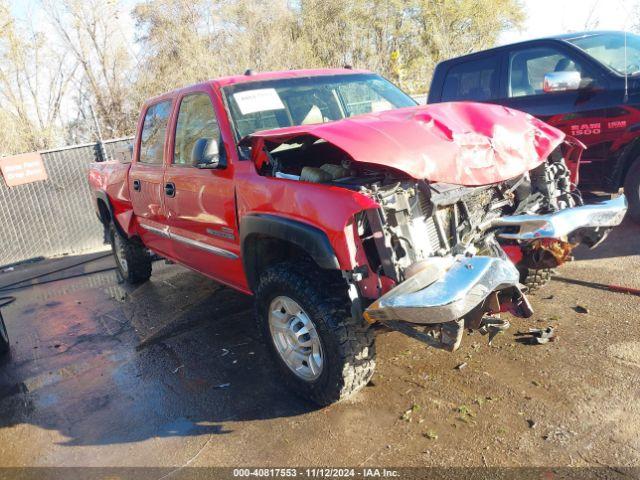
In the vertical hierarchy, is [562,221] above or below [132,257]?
above

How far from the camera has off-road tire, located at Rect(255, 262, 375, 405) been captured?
2.98m

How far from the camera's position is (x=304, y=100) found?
4184 mm

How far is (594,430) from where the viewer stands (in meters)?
2.73

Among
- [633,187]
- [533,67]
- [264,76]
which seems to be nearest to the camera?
[264,76]

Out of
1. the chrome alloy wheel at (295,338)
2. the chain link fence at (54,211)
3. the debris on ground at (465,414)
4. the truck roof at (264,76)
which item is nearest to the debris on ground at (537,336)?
the debris on ground at (465,414)

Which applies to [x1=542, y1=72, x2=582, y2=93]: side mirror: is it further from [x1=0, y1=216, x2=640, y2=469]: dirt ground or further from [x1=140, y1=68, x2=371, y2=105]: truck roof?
[x1=140, y1=68, x2=371, y2=105]: truck roof

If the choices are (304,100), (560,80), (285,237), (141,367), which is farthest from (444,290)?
(560,80)

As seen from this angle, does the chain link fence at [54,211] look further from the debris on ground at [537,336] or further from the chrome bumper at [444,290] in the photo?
the chrome bumper at [444,290]

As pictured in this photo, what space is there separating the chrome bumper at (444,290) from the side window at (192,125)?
1985 mm

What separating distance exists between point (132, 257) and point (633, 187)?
5710 mm

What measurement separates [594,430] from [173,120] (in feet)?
12.6

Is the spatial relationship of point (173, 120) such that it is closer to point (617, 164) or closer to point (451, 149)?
point (451, 149)

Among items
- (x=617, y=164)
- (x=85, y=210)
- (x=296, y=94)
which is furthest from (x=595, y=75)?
(x=85, y=210)

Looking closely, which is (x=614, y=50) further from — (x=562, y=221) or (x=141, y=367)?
(x=141, y=367)
